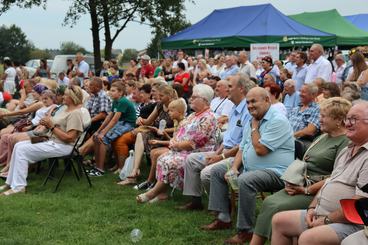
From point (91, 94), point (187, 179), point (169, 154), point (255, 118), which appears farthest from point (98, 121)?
point (255, 118)

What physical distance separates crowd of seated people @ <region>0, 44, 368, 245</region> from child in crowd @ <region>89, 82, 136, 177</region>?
0.02 m

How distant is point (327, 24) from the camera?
18609mm

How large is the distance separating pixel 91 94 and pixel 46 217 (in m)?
3.17

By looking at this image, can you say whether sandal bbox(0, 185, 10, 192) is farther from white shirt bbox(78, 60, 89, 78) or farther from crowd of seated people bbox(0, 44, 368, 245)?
white shirt bbox(78, 60, 89, 78)

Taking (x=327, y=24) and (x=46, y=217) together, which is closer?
(x=46, y=217)

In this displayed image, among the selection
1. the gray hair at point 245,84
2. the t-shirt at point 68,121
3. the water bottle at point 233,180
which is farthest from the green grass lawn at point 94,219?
the gray hair at point 245,84

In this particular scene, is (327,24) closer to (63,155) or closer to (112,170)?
(112,170)

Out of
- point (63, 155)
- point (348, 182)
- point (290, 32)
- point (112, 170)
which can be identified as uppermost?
point (290, 32)

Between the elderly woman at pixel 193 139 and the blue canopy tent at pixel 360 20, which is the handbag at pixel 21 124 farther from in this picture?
the blue canopy tent at pixel 360 20

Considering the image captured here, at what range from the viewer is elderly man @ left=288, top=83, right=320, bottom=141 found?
19.0ft

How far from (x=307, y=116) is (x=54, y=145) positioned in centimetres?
323

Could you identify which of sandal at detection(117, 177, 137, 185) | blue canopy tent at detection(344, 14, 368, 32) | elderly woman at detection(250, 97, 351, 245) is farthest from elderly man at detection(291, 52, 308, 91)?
blue canopy tent at detection(344, 14, 368, 32)

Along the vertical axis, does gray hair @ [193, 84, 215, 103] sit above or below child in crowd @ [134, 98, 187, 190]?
above

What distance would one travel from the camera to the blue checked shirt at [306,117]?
19.2 ft
